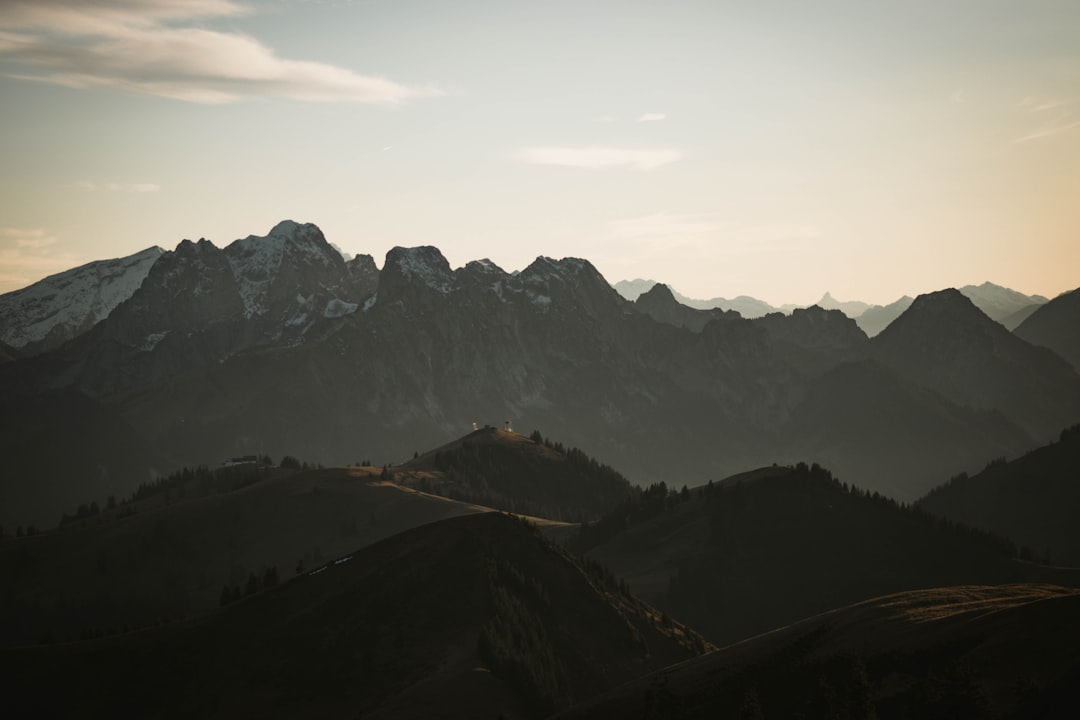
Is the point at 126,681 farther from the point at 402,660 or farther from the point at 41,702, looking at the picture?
the point at 402,660

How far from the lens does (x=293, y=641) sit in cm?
19562

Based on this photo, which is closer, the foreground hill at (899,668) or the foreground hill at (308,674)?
the foreground hill at (899,668)

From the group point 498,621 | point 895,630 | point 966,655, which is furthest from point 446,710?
point 966,655

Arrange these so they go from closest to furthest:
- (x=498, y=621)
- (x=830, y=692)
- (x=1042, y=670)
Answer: (x=1042, y=670), (x=830, y=692), (x=498, y=621)

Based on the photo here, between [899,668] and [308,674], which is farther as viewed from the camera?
[308,674]

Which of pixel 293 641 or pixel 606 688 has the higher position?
pixel 293 641

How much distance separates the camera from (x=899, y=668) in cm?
11894

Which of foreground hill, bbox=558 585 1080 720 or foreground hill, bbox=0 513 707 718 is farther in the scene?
foreground hill, bbox=0 513 707 718

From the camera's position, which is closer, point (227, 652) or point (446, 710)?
point (446, 710)

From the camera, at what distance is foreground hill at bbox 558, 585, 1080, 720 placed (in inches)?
3986

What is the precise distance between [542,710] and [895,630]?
60078 millimetres

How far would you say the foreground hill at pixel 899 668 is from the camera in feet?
332

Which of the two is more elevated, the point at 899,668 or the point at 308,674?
the point at 308,674

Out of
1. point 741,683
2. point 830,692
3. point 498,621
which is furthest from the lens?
point 498,621
